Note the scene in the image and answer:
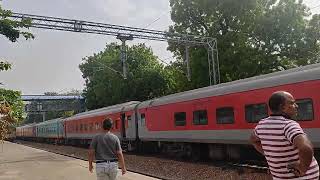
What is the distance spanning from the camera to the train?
13.2 m

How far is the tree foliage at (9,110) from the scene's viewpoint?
12181 millimetres

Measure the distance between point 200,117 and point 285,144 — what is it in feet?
49.6

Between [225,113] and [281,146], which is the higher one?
[225,113]

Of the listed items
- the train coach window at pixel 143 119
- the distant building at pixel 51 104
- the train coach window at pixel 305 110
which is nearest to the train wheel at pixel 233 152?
the train coach window at pixel 305 110

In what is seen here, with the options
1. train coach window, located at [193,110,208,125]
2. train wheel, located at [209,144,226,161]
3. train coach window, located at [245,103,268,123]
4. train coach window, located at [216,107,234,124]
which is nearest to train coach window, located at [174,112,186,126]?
train coach window, located at [193,110,208,125]

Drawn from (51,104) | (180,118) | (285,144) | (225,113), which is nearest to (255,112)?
(225,113)

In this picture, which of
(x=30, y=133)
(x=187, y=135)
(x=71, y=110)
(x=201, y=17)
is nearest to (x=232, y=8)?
(x=201, y=17)

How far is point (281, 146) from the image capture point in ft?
13.3

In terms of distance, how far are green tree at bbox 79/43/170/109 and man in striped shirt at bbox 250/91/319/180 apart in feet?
164

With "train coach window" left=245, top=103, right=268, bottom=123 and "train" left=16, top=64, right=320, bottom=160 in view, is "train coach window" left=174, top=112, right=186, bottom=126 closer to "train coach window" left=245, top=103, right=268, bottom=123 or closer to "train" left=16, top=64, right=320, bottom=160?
"train" left=16, top=64, right=320, bottom=160

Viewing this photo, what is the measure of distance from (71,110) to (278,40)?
232ft

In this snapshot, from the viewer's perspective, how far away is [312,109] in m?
12.9

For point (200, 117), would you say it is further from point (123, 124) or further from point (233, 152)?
point (123, 124)

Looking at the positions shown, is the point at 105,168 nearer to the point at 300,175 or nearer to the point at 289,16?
the point at 300,175
